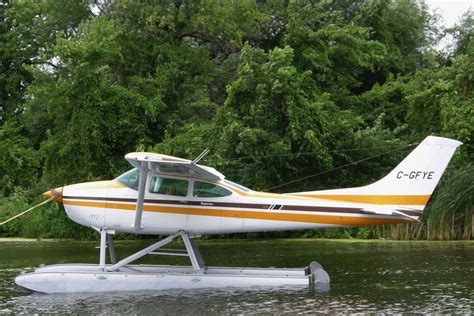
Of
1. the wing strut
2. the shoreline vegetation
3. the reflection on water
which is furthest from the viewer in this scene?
the shoreline vegetation

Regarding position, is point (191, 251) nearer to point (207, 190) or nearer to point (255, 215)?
point (207, 190)

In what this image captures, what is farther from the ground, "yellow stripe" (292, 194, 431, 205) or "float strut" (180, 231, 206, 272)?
"yellow stripe" (292, 194, 431, 205)

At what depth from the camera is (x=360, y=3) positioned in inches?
1404

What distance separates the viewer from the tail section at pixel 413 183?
14.0 meters

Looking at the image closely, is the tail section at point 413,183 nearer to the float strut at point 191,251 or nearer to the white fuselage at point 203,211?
the white fuselage at point 203,211

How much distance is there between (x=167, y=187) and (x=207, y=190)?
77cm

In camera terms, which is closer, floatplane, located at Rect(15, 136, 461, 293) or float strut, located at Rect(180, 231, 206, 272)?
floatplane, located at Rect(15, 136, 461, 293)

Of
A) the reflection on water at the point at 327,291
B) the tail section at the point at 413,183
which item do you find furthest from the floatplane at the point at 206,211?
the reflection on water at the point at 327,291

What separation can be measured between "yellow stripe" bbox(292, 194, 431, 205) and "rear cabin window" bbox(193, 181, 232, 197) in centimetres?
164

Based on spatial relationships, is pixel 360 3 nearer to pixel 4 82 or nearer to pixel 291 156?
pixel 291 156

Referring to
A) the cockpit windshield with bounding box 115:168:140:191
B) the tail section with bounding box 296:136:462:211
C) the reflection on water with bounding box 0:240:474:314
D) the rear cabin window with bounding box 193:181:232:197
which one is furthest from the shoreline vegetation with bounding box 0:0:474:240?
the cockpit windshield with bounding box 115:168:140:191

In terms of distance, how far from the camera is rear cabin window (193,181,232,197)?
14.4m

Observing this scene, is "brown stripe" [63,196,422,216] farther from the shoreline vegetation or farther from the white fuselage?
the shoreline vegetation

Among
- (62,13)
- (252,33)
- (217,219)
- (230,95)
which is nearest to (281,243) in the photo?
(230,95)
